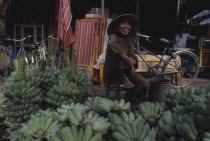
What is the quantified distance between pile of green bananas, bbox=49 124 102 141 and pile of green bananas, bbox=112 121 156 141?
0.11 meters

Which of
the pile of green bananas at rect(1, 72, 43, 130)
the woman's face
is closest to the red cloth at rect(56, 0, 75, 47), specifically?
the woman's face

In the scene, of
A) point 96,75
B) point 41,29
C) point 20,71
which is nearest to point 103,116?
point 20,71

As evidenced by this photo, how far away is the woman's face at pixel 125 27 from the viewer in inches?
134

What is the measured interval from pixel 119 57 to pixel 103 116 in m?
2.04

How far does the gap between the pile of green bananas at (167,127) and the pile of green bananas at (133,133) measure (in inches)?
3.9

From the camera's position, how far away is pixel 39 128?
4.53ft

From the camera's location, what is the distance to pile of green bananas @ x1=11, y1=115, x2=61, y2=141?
1.31m

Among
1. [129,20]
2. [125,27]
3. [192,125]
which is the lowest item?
[192,125]

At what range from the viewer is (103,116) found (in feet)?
4.77

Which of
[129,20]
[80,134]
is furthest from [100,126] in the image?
[129,20]

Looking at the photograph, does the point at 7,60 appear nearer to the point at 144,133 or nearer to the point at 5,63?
the point at 5,63

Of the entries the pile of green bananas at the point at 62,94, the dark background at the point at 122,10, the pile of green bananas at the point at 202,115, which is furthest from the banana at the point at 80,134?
the dark background at the point at 122,10

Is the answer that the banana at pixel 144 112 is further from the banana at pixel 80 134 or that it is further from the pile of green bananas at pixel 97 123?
the banana at pixel 80 134

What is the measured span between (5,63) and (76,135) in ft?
22.8
